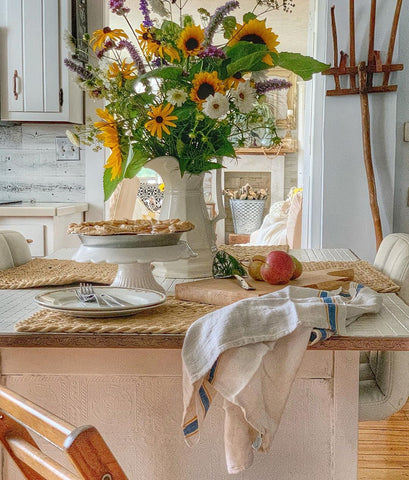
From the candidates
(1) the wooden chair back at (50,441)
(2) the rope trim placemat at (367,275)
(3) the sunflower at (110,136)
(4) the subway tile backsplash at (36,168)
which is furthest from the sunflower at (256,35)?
(4) the subway tile backsplash at (36,168)

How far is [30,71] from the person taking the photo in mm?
3742

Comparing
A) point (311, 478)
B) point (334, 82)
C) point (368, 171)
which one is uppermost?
point (334, 82)

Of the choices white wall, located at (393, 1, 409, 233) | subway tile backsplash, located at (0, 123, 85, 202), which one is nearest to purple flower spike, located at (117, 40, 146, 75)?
white wall, located at (393, 1, 409, 233)

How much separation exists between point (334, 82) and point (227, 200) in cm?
608

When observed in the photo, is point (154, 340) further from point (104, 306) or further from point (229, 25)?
point (229, 25)

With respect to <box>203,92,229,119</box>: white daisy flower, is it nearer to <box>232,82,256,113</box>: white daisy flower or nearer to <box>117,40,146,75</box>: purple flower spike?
<box>232,82,256,113</box>: white daisy flower

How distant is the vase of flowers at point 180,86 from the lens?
1560 millimetres

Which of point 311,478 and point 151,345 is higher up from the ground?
point 151,345

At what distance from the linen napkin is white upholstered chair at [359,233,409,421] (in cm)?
41

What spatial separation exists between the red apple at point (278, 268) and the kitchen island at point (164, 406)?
198 mm

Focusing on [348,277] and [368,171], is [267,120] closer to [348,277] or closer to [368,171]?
[348,277]

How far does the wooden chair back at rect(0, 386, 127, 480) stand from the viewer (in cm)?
58

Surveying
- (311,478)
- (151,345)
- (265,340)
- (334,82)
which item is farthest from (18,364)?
(334,82)

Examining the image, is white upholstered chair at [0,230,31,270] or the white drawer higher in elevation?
white upholstered chair at [0,230,31,270]
